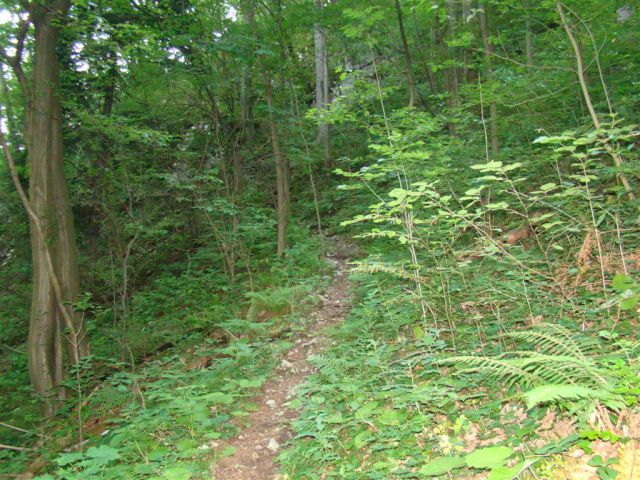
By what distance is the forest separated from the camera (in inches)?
124

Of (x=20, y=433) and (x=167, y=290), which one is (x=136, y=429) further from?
(x=167, y=290)

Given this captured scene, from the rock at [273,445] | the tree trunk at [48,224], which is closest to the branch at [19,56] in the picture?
the tree trunk at [48,224]

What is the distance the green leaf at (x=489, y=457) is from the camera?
1.88m

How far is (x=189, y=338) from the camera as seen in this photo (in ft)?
26.5

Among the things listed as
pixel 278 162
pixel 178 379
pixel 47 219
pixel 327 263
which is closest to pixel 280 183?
pixel 278 162

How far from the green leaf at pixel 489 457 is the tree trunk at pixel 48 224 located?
23.3 ft

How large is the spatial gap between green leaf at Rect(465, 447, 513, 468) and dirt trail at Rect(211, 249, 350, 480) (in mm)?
2347

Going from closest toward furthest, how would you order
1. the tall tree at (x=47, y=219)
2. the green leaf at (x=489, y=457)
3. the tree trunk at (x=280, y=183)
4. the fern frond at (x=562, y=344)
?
the green leaf at (x=489, y=457) → the fern frond at (x=562, y=344) → the tall tree at (x=47, y=219) → the tree trunk at (x=280, y=183)

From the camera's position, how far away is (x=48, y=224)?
7117mm

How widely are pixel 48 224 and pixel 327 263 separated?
5.84m

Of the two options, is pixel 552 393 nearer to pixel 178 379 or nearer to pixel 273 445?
pixel 273 445

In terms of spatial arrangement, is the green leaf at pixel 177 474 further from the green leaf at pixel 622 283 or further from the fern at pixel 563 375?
the green leaf at pixel 622 283

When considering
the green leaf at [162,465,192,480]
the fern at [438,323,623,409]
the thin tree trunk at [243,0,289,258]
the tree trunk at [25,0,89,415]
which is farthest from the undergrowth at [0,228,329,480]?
the fern at [438,323,623,409]

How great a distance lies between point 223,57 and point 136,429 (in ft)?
26.7
